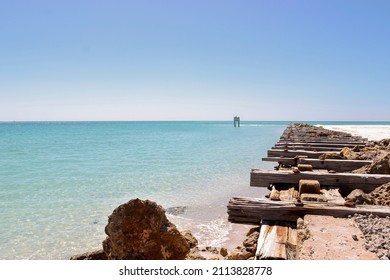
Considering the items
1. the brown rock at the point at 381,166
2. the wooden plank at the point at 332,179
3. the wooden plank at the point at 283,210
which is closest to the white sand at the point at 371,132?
the brown rock at the point at 381,166

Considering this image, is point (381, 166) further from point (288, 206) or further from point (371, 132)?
point (371, 132)

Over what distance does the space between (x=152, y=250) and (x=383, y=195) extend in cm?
408

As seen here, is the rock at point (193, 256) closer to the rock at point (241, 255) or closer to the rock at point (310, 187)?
the rock at point (241, 255)

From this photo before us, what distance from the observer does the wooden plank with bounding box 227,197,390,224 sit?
4.11 m

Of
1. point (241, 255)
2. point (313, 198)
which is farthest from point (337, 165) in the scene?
point (241, 255)

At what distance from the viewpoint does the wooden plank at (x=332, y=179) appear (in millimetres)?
5953

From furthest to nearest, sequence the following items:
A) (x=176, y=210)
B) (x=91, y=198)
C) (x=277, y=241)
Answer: (x=91, y=198), (x=176, y=210), (x=277, y=241)

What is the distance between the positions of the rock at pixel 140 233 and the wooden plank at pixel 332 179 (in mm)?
2924

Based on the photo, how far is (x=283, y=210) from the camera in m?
4.20

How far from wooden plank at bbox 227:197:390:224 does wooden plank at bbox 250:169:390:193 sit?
1799 millimetres

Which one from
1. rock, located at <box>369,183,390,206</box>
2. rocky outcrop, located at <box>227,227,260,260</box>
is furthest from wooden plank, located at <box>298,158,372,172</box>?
rocky outcrop, located at <box>227,227,260,260</box>

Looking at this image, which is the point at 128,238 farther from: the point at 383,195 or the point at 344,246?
the point at 383,195

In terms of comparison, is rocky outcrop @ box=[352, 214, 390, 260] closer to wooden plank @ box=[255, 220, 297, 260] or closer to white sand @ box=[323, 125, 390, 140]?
wooden plank @ box=[255, 220, 297, 260]

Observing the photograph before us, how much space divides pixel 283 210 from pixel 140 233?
1959mm
